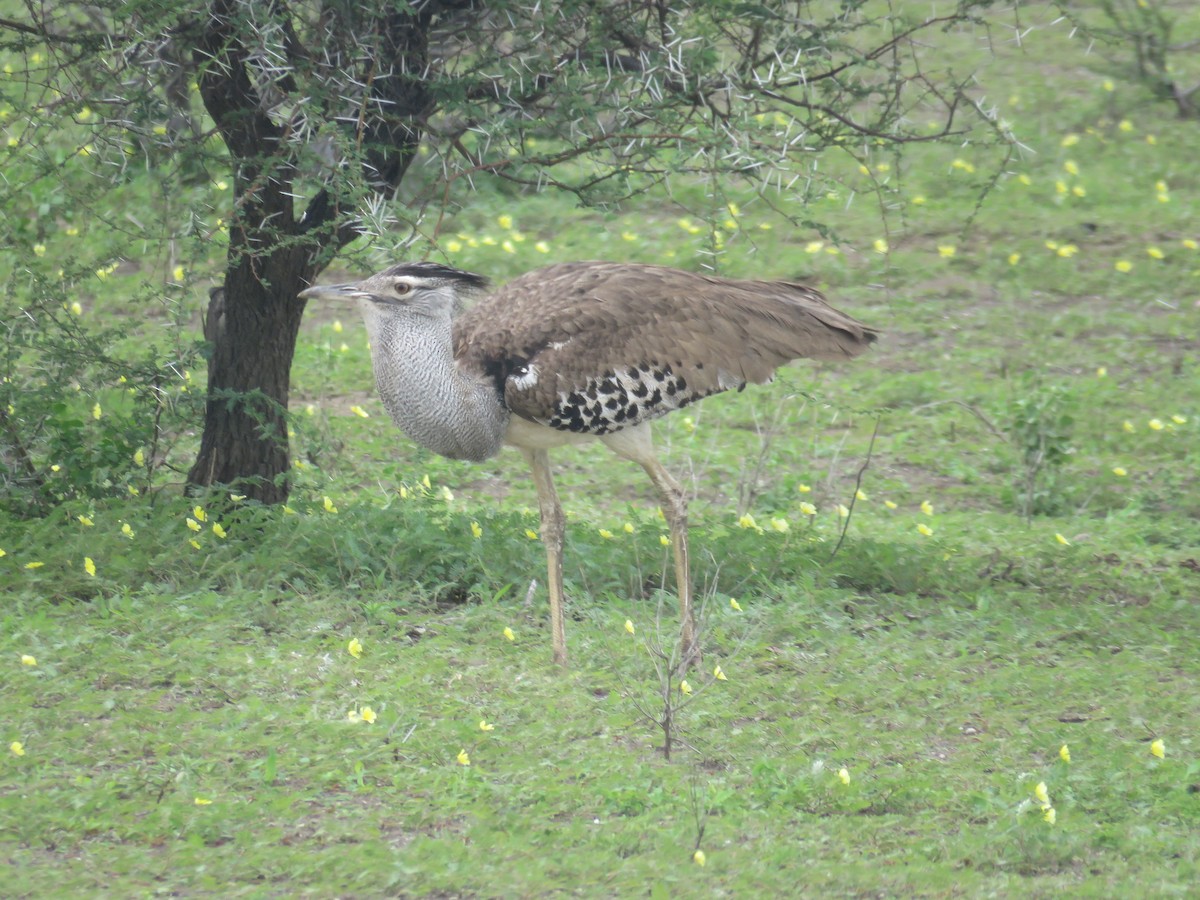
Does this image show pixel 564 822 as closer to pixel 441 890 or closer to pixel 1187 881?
pixel 441 890

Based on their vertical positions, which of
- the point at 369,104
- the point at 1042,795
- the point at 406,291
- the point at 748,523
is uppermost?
the point at 369,104

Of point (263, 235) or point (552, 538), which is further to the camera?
point (263, 235)

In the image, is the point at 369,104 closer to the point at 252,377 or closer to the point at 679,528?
the point at 252,377

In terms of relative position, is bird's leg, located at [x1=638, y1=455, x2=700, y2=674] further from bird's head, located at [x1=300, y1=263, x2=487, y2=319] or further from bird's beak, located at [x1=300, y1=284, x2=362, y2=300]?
bird's beak, located at [x1=300, y1=284, x2=362, y2=300]

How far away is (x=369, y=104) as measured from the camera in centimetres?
563

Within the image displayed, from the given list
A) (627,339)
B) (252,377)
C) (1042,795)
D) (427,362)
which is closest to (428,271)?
(427,362)

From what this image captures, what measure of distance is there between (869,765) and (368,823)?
150 cm

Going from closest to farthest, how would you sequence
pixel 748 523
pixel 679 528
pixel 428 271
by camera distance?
pixel 428 271 → pixel 679 528 → pixel 748 523

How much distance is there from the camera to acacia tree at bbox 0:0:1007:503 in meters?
5.42

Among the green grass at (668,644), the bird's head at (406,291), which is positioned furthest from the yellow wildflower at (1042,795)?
the bird's head at (406,291)

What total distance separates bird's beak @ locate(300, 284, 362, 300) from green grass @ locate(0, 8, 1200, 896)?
75cm

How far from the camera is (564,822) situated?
162 inches

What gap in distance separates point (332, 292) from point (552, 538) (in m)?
1.17

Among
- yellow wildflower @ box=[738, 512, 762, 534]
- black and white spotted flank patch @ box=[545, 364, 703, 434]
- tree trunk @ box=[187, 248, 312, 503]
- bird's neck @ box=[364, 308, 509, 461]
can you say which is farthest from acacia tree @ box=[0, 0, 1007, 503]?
yellow wildflower @ box=[738, 512, 762, 534]
